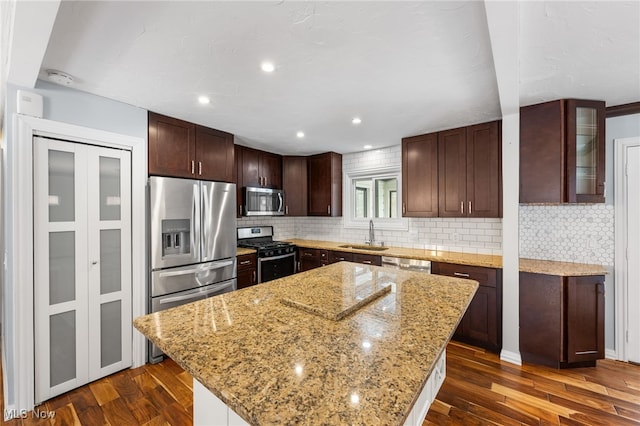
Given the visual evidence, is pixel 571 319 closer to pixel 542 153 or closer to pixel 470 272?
pixel 470 272

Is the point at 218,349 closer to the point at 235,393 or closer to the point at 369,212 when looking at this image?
the point at 235,393

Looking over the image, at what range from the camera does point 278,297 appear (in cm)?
151

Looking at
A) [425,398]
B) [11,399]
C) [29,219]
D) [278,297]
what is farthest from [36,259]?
[425,398]

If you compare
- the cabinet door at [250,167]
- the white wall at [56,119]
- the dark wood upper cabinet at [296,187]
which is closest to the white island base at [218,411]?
the white wall at [56,119]

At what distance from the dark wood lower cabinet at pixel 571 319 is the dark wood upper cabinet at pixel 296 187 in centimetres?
315

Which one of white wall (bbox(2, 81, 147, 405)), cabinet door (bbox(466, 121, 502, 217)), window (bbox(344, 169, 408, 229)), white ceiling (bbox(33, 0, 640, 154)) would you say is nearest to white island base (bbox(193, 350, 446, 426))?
white ceiling (bbox(33, 0, 640, 154))

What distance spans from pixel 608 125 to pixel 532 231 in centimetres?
117

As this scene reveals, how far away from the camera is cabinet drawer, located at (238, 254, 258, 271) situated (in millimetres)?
3430

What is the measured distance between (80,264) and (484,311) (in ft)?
11.9

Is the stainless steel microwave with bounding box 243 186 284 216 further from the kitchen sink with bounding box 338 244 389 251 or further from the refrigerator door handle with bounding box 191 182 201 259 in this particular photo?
the kitchen sink with bounding box 338 244 389 251

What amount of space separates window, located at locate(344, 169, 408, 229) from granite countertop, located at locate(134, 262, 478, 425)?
2.54 meters

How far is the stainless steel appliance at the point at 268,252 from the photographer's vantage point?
3.69 metres

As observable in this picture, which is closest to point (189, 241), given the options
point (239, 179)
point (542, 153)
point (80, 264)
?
point (80, 264)

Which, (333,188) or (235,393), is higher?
(333,188)
